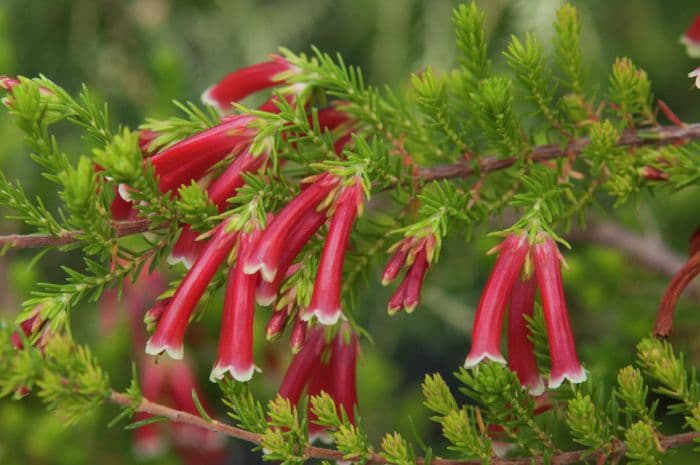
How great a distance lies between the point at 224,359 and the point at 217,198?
172 millimetres

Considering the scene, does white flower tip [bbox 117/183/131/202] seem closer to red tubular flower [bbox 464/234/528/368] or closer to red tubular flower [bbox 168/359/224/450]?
red tubular flower [bbox 464/234/528/368]

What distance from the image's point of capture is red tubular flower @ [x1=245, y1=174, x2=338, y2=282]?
845 mm

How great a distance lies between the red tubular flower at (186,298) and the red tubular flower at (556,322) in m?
0.32

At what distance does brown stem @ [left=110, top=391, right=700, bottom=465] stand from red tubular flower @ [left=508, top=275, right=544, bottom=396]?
0.07 meters

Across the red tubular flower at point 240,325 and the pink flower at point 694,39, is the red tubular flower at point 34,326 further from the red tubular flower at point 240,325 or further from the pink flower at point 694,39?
the pink flower at point 694,39

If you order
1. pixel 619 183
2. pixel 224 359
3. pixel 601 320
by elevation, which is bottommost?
pixel 224 359

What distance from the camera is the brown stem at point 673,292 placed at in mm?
918

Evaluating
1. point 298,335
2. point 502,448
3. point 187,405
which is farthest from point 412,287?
point 187,405

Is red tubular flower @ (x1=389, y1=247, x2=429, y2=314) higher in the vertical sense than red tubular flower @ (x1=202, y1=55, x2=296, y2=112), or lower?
lower

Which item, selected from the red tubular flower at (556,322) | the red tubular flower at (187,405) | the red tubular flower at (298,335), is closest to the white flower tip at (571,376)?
the red tubular flower at (556,322)

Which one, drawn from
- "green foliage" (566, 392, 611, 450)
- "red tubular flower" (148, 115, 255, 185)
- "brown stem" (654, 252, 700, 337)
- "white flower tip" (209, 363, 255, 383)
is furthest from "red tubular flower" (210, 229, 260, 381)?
"brown stem" (654, 252, 700, 337)

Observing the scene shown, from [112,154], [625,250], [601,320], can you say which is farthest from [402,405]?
[112,154]

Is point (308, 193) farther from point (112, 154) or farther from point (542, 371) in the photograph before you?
point (542, 371)

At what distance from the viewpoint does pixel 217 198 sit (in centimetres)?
91
